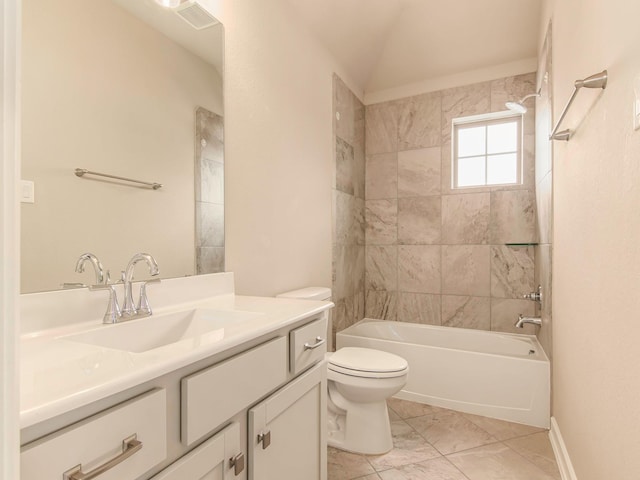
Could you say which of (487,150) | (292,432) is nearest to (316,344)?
(292,432)

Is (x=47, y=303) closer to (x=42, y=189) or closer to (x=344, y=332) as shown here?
(x=42, y=189)

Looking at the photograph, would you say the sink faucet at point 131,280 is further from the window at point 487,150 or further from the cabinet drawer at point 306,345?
the window at point 487,150

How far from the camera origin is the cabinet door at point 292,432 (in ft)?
3.17

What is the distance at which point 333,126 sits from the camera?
2764 millimetres

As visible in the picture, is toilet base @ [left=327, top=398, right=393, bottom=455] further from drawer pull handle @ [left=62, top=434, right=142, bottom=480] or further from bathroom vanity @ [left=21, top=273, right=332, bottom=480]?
drawer pull handle @ [left=62, top=434, right=142, bottom=480]

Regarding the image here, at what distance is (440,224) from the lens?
122 inches

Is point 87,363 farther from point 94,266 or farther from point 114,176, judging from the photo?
point 114,176

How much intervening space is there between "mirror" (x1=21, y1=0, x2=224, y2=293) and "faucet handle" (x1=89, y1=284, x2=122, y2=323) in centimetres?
5

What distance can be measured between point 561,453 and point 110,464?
6.66 feet

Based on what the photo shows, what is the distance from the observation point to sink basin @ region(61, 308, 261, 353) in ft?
3.18

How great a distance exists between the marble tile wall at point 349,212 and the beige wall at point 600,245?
1.50 m

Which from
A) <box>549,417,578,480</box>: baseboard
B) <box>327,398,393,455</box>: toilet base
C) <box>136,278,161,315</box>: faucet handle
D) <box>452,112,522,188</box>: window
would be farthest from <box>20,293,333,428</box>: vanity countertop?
<box>452,112,522,188</box>: window

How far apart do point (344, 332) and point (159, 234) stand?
188 cm

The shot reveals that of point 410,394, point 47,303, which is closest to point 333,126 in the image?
point 410,394
